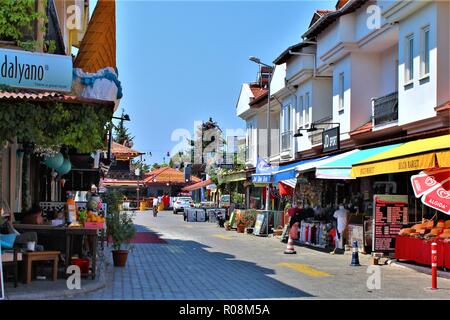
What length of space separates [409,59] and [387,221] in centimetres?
484

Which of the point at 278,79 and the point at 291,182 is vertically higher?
the point at 278,79

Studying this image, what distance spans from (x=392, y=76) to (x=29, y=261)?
51.1ft

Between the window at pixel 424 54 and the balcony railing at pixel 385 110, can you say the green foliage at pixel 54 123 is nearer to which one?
the window at pixel 424 54

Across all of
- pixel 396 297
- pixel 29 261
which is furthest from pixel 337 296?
pixel 29 261

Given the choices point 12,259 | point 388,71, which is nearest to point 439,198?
point 12,259

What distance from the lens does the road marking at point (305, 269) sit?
15.4m

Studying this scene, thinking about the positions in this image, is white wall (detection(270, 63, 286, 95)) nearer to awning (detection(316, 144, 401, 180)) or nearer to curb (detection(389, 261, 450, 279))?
awning (detection(316, 144, 401, 180))

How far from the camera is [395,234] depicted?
18.7 m

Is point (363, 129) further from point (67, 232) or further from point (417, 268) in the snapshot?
point (67, 232)

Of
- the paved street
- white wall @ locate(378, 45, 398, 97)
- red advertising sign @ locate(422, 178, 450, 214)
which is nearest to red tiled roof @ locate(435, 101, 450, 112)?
red advertising sign @ locate(422, 178, 450, 214)

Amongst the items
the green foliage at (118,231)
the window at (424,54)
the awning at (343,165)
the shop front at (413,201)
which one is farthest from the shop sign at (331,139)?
the green foliage at (118,231)

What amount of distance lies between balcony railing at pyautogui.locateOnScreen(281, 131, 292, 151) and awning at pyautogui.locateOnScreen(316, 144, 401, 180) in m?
10.5

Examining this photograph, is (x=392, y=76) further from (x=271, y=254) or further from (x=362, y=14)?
(x=271, y=254)

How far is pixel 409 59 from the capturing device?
63.2ft
